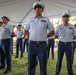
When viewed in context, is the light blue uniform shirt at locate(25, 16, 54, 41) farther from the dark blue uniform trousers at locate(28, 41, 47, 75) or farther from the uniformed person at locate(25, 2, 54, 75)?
the dark blue uniform trousers at locate(28, 41, 47, 75)

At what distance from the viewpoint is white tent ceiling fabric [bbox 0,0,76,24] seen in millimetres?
7664

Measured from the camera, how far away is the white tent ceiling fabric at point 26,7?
7.66 meters

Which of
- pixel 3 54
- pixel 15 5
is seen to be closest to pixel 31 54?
pixel 3 54

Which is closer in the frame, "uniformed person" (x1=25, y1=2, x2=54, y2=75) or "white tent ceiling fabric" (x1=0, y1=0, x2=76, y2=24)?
"uniformed person" (x1=25, y1=2, x2=54, y2=75)

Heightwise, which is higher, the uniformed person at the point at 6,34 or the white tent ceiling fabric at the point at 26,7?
the white tent ceiling fabric at the point at 26,7

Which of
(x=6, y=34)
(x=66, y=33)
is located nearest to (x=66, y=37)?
(x=66, y=33)

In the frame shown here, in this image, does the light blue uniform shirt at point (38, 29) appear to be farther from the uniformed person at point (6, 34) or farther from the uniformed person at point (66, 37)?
the uniformed person at point (6, 34)

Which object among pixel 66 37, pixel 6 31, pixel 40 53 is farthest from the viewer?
pixel 6 31

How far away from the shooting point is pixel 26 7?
29.0 ft

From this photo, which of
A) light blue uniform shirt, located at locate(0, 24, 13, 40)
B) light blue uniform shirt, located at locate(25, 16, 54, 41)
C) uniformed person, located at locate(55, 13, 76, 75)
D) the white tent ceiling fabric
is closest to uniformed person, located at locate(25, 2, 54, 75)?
light blue uniform shirt, located at locate(25, 16, 54, 41)

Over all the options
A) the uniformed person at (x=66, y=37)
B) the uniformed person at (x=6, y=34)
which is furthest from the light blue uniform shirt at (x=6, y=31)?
the uniformed person at (x=66, y=37)

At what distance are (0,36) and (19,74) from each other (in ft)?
4.71

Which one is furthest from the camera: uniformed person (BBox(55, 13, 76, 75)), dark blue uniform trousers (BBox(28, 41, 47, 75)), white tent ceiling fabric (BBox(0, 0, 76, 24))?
white tent ceiling fabric (BBox(0, 0, 76, 24))

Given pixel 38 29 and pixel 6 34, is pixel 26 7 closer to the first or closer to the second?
pixel 6 34
